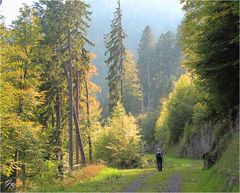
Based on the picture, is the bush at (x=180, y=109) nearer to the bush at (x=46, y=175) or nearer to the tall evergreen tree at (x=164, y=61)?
the bush at (x=46, y=175)

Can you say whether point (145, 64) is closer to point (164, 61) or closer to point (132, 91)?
point (164, 61)

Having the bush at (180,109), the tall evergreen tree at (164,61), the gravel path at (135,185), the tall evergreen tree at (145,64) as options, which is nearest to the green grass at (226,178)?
the gravel path at (135,185)

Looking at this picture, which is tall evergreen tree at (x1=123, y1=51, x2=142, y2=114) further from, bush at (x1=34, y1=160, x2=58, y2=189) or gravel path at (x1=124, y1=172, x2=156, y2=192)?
gravel path at (x1=124, y1=172, x2=156, y2=192)

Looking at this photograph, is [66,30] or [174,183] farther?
[66,30]

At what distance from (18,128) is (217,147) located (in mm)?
10892

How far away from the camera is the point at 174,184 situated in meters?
18.8

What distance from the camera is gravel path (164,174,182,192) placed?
56.2ft

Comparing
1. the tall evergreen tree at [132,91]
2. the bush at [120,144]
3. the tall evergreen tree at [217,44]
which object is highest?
the tall evergreen tree at [132,91]

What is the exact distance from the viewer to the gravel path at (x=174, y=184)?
56.2 feet

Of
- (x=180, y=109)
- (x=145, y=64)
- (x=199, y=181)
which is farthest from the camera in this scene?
(x=145, y=64)

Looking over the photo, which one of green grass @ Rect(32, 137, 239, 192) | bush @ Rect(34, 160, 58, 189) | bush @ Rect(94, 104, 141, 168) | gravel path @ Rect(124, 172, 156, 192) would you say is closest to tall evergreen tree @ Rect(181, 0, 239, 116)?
green grass @ Rect(32, 137, 239, 192)

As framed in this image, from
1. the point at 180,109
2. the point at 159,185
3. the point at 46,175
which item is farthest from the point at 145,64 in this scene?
the point at 159,185

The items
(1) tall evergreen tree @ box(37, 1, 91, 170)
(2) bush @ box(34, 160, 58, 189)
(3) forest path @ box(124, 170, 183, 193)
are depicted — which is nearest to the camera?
(3) forest path @ box(124, 170, 183, 193)

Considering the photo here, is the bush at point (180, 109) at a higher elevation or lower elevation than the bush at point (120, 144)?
higher
